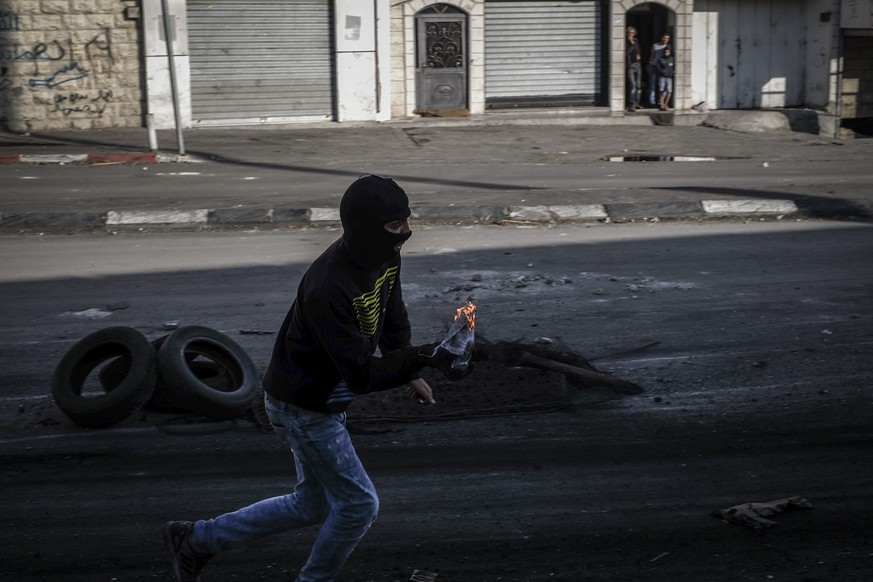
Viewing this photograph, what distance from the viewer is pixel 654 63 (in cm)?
2719

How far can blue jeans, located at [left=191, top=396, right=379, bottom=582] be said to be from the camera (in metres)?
3.92

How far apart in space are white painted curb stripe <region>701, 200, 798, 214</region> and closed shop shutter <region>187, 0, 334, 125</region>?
1382 cm

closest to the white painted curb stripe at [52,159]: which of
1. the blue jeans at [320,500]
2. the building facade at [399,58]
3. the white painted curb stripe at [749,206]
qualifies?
the building facade at [399,58]

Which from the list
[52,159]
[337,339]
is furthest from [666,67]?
[337,339]

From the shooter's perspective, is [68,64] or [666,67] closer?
[68,64]

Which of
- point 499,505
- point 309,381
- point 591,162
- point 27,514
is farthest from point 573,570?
point 591,162

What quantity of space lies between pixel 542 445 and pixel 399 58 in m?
21.1

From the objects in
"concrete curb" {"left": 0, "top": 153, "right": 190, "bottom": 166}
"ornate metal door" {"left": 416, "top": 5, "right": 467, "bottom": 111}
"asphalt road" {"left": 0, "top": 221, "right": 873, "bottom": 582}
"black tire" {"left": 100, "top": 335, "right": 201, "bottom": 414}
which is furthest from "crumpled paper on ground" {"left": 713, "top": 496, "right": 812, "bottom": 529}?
"ornate metal door" {"left": 416, "top": 5, "right": 467, "bottom": 111}

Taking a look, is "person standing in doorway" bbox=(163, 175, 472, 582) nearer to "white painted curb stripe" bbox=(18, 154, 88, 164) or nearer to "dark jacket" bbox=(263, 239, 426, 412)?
"dark jacket" bbox=(263, 239, 426, 412)

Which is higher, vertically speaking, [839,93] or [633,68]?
[633,68]

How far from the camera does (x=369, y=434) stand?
6.18 meters

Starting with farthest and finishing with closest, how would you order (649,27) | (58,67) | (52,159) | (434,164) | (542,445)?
(649,27)
(58,67)
(52,159)
(434,164)
(542,445)

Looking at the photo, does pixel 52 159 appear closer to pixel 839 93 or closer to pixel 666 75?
pixel 666 75

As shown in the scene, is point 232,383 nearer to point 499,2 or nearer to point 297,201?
point 297,201
